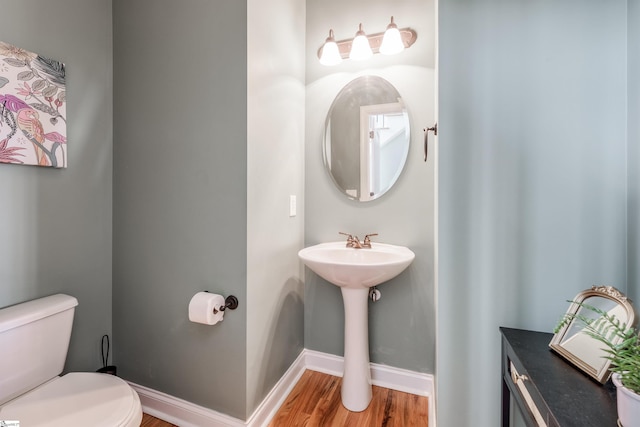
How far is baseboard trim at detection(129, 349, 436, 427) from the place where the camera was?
1405mm

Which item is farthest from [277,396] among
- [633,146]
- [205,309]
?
[633,146]

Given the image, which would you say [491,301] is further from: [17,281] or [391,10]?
[17,281]

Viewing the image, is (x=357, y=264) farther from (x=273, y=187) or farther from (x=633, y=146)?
(x=633, y=146)

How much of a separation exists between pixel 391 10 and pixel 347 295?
5.72 feet

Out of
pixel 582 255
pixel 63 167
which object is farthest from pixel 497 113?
pixel 63 167

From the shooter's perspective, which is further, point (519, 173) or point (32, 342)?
point (32, 342)

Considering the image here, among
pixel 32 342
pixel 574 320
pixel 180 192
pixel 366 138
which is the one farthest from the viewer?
pixel 366 138

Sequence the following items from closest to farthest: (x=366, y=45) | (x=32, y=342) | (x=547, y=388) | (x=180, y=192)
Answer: (x=547, y=388), (x=32, y=342), (x=180, y=192), (x=366, y=45)

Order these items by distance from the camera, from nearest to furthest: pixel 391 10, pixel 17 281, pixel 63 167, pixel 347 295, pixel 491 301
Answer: pixel 491 301 → pixel 17 281 → pixel 63 167 → pixel 347 295 → pixel 391 10

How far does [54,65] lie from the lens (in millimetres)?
1358

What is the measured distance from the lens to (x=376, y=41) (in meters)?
1.74

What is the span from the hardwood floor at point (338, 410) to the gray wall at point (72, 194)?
115 cm

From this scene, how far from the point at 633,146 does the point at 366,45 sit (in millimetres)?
1350

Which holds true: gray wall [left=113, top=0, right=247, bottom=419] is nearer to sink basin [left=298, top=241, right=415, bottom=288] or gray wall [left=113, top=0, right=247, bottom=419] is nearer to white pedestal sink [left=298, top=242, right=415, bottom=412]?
sink basin [left=298, top=241, right=415, bottom=288]
